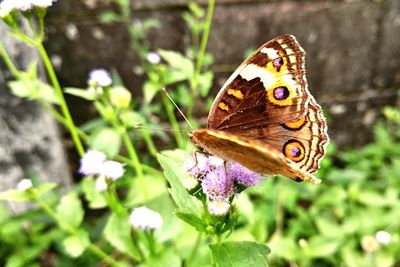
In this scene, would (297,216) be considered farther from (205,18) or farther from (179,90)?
(205,18)

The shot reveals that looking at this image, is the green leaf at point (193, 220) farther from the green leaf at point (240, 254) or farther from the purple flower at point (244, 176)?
the purple flower at point (244, 176)

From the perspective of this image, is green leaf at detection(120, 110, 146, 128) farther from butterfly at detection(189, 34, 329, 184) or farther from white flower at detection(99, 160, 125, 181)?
butterfly at detection(189, 34, 329, 184)

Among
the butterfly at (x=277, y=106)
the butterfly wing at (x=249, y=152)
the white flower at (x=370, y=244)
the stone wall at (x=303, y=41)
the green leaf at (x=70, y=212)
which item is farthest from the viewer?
the stone wall at (x=303, y=41)

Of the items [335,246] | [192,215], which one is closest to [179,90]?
[335,246]

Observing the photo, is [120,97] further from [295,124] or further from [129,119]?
[295,124]

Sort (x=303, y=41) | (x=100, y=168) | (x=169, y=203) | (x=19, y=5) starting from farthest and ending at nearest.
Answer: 1. (x=303, y=41)
2. (x=169, y=203)
3. (x=100, y=168)
4. (x=19, y=5)

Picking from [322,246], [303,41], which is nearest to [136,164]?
[322,246]

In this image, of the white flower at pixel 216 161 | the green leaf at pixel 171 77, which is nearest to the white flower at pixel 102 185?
the white flower at pixel 216 161
